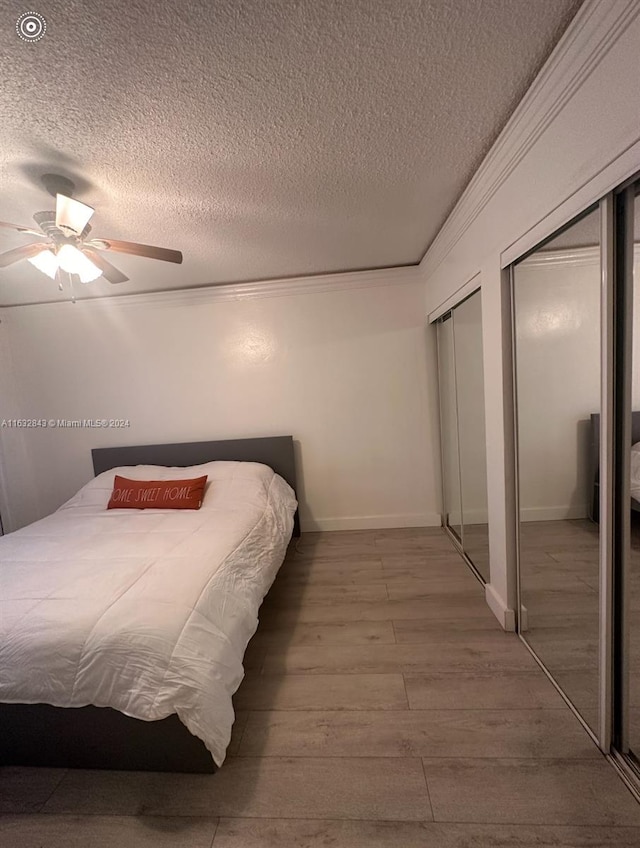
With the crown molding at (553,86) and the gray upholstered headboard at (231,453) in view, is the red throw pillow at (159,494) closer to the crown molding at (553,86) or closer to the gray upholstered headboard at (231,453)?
the gray upholstered headboard at (231,453)

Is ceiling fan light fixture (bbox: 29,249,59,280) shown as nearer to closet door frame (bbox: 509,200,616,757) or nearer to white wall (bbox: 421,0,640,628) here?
white wall (bbox: 421,0,640,628)

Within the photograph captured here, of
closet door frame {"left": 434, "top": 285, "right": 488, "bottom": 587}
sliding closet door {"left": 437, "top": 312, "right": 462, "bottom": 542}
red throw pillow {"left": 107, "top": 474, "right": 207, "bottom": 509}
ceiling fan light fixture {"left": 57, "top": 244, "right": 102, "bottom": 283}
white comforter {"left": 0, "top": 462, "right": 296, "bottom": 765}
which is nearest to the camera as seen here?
white comforter {"left": 0, "top": 462, "right": 296, "bottom": 765}

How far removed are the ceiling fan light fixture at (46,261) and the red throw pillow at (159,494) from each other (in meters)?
1.51

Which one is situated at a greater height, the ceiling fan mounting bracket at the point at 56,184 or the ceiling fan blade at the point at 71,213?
the ceiling fan mounting bracket at the point at 56,184

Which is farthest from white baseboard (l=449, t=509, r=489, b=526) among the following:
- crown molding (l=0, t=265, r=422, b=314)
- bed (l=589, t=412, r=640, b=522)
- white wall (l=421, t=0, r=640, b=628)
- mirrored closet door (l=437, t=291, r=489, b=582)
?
crown molding (l=0, t=265, r=422, b=314)

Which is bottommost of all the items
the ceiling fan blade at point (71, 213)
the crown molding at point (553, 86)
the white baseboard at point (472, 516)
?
the white baseboard at point (472, 516)

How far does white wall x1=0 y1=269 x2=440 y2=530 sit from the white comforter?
1237 millimetres

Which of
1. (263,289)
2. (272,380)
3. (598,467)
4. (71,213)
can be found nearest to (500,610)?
(598,467)

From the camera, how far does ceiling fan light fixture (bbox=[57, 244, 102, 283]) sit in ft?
5.26

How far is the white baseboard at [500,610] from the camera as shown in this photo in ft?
6.00

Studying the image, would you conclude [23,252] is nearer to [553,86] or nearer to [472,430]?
[553,86]

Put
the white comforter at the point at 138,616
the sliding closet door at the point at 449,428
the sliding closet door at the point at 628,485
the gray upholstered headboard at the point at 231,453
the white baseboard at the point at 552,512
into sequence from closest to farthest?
the sliding closet door at the point at 628,485 < the white comforter at the point at 138,616 < the white baseboard at the point at 552,512 < the sliding closet door at the point at 449,428 < the gray upholstered headboard at the point at 231,453

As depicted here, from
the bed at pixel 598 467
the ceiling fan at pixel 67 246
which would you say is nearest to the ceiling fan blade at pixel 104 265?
the ceiling fan at pixel 67 246

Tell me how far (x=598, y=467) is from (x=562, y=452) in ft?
1.00
